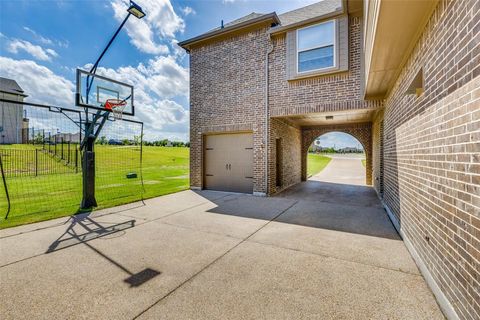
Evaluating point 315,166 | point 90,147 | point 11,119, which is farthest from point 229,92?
point 315,166

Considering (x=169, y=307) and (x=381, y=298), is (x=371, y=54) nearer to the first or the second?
(x=381, y=298)

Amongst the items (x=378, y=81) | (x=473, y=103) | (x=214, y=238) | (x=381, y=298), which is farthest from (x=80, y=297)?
(x=378, y=81)

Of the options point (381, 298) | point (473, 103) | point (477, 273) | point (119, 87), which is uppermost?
point (119, 87)

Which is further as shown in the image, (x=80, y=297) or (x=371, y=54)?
(x=371, y=54)

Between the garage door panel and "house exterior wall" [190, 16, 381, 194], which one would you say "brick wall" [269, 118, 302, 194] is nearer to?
"house exterior wall" [190, 16, 381, 194]

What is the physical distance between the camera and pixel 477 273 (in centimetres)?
161

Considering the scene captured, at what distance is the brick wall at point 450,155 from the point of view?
1697 mm

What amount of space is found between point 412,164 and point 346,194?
16.4ft

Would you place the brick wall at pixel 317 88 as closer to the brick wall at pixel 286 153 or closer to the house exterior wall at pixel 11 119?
the brick wall at pixel 286 153

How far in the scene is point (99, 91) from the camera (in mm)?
6664

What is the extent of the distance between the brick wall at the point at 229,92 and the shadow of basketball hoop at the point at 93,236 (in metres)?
4.62

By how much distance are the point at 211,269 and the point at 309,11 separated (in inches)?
370

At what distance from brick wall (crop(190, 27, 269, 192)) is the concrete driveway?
396 centimetres

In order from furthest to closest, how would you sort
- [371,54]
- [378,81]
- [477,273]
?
[378,81]
[371,54]
[477,273]
